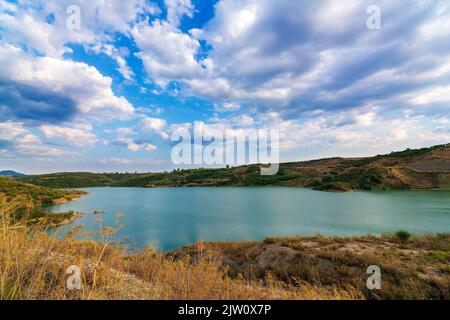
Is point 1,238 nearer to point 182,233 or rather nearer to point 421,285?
point 421,285

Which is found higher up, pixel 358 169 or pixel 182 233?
pixel 358 169

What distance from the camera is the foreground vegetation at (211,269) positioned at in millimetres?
3424

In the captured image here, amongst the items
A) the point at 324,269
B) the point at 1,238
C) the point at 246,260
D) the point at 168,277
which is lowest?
the point at 246,260

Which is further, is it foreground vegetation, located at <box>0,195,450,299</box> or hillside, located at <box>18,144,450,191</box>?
hillside, located at <box>18,144,450,191</box>

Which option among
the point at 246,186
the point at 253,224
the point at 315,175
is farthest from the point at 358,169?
the point at 253,224

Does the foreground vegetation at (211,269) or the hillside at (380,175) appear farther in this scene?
the hillside at (380,175)

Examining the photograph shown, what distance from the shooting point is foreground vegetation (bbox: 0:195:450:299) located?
3424mm

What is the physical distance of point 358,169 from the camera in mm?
79312

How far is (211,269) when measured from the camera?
4.96 m

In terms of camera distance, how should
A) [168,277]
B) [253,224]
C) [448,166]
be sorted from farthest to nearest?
[448,166]
[253,224]
[168,277]

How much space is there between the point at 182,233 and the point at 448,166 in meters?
79.5

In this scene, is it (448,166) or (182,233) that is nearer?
(182,233)
